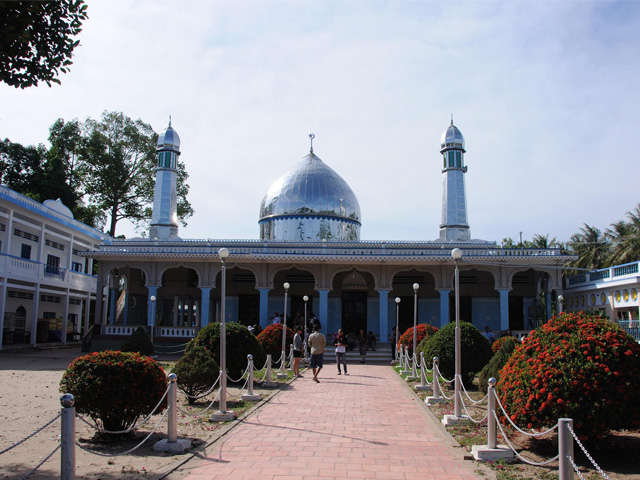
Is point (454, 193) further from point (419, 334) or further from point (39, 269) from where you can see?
point (39, 269)

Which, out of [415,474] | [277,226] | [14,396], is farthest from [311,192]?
[415,474]

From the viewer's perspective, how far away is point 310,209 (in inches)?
1243

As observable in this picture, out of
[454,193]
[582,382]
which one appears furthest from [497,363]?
[454,193]

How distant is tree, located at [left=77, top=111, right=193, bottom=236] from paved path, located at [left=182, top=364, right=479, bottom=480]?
100 feet

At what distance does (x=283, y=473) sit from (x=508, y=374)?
3556mm

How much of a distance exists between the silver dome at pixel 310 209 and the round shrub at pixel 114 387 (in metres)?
23.0

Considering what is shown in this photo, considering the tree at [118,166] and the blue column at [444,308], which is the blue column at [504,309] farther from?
the tree at [118,166]

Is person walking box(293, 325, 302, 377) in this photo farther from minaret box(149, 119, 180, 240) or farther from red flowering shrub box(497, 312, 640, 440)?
minaret box(149, 119, 180, 240)

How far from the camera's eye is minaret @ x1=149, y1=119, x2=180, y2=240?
3141 cm

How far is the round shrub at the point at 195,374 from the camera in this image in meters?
10.8

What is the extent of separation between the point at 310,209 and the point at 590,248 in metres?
18.0

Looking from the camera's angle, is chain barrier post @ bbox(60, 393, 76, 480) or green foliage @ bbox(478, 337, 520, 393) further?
green foliage @ bbox(478, 337, 520, 393)

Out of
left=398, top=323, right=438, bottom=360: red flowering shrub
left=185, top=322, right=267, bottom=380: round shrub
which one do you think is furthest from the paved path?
left=398, top=323, right=438, bottom=360: red flowering shrub

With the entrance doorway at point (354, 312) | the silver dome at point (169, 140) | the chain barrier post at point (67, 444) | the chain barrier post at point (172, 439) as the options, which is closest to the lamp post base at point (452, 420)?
the chain barrier post at point (172, 439)
